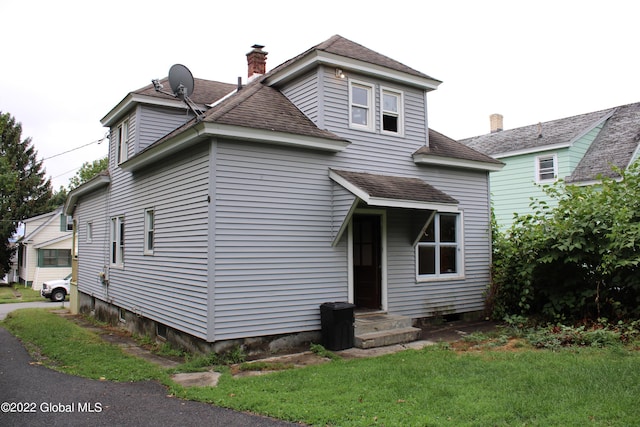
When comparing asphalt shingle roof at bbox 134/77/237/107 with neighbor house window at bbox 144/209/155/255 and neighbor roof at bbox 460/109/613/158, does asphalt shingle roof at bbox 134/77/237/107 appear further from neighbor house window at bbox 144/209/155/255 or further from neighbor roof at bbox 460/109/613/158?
neighbor roof at bbox 460/109/613/158

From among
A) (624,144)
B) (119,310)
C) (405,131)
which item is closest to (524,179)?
(624,144)

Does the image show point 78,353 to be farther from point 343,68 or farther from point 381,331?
point 343,68

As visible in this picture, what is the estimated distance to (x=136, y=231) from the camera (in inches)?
475

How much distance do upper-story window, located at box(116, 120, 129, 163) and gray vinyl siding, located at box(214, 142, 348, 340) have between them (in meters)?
6.05

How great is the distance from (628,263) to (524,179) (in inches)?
423

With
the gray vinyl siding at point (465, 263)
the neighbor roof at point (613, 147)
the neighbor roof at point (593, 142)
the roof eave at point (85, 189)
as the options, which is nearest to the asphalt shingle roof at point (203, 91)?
the roof eave at point (85, 189)

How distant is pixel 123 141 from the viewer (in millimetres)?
13625

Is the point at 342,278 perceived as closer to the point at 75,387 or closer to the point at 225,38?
the point at 75,387

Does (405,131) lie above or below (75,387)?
above

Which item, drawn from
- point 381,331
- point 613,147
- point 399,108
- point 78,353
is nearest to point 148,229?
point 78,353

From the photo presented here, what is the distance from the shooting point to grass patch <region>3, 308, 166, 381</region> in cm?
779

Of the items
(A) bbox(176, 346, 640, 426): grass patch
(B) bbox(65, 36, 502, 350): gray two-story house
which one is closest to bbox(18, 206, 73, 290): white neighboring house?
(B) bbox(65, 36, 502, 350): gray two-story house

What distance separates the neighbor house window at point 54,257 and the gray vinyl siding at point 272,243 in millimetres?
27995

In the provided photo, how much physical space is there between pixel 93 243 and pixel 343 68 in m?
10.6
